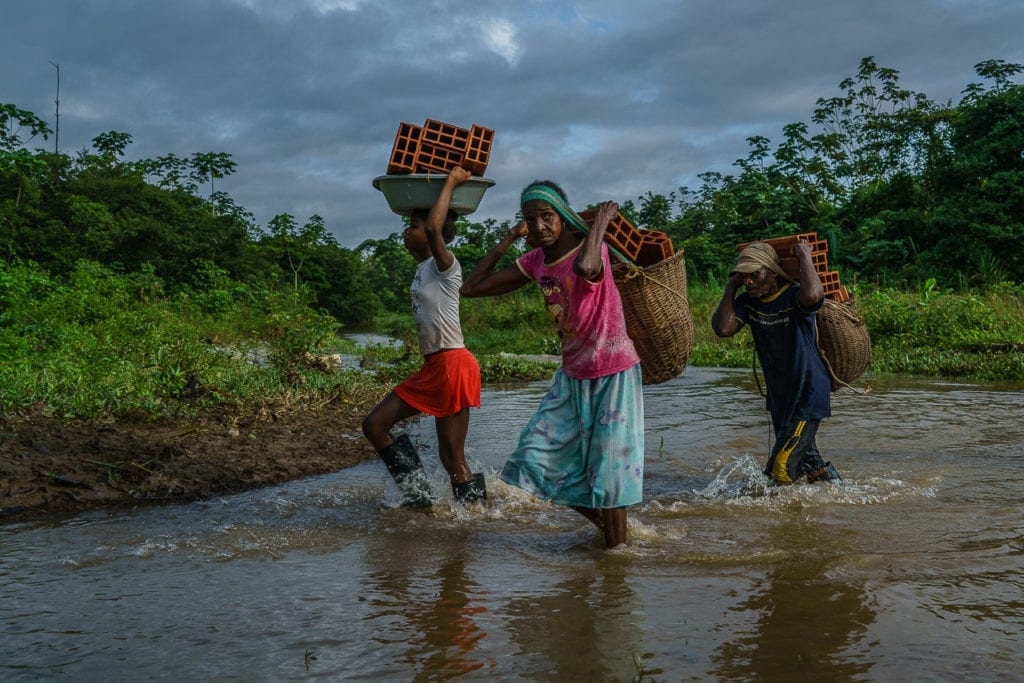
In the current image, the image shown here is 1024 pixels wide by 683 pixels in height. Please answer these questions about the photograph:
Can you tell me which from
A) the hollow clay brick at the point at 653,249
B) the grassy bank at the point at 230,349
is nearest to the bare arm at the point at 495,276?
the hollow clay brick at the point at 653,249

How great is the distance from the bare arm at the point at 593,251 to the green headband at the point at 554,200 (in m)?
0.13

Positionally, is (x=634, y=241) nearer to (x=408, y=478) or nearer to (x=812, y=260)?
(x=812, y=260)

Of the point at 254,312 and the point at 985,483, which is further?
the point at 254,312

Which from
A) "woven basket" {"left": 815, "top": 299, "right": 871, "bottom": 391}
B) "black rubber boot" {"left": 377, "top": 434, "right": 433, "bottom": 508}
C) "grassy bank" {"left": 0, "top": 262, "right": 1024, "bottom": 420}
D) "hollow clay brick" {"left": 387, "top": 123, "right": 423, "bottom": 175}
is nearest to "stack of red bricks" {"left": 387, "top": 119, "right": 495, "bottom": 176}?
"hollow clay brick" {"left": 387, "top": 123, "right": 423, "bottom": 175}

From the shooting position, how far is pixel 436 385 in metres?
5.00

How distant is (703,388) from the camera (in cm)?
1131

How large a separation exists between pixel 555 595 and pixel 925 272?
60.0 ft

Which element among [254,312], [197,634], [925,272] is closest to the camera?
[197,634]

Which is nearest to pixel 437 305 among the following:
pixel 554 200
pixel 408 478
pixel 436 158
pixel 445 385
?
pixel 445 385

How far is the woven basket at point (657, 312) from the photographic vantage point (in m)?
4.20

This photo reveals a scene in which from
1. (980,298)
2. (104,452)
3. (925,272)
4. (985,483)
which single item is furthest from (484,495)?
(925,272)

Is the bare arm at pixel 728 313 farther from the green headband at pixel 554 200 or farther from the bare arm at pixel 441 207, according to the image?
the bare arm at pixel 441 207

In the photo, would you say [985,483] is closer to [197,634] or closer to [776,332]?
[776,332]

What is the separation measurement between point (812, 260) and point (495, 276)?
5.74 ft
